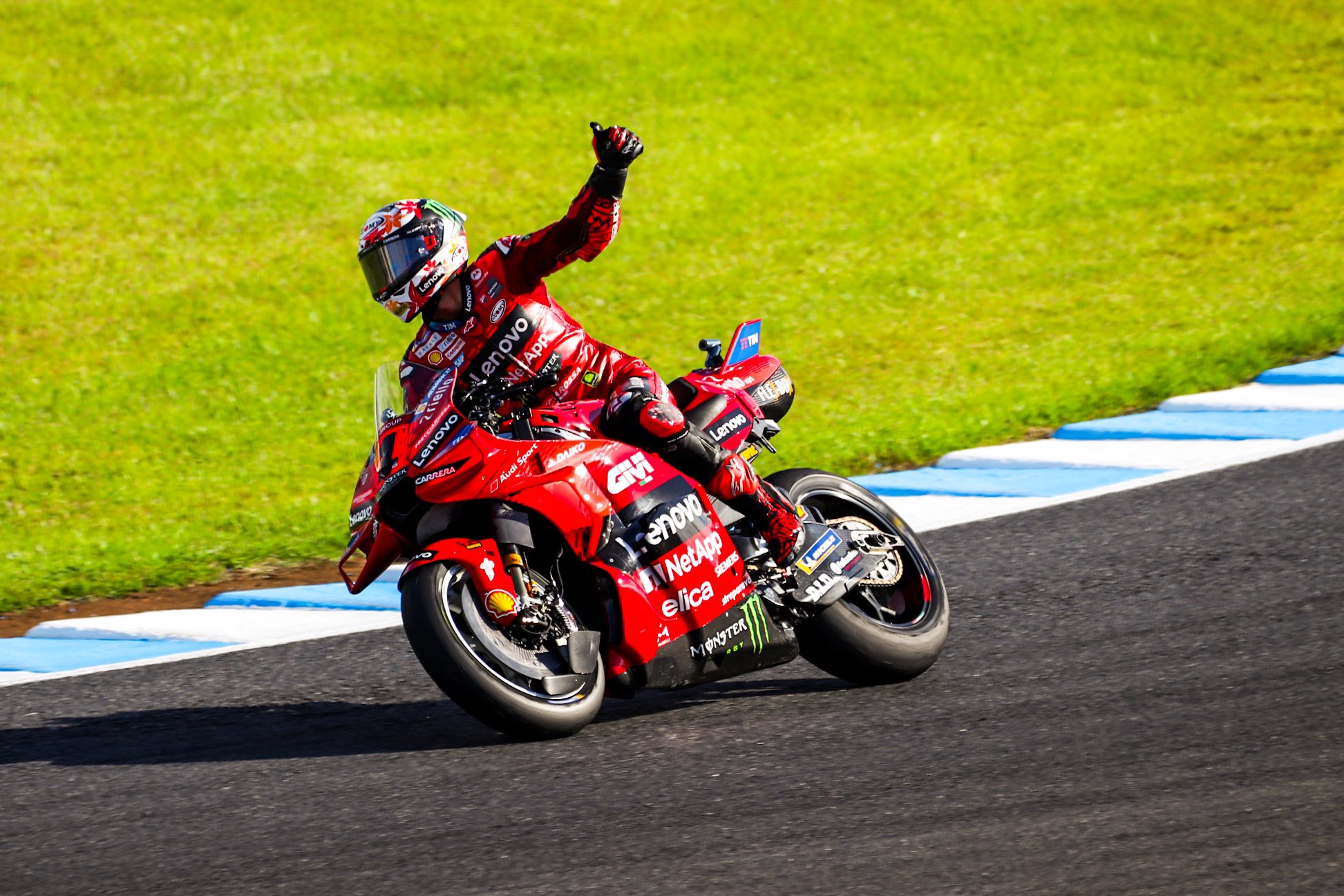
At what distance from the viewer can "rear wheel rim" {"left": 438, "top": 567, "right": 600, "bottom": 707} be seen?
4.84 metres

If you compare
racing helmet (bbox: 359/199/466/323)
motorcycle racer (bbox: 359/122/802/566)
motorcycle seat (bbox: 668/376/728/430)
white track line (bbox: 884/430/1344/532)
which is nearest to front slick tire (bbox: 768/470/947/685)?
motorcycle racer (bbox: 359/122/802/566)

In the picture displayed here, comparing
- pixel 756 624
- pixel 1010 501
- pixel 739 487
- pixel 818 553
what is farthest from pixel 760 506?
pixel 1010 501

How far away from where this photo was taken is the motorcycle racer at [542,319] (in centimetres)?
542

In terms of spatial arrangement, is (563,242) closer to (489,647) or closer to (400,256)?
(400,256)

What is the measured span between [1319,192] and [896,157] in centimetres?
404

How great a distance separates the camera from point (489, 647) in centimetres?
488

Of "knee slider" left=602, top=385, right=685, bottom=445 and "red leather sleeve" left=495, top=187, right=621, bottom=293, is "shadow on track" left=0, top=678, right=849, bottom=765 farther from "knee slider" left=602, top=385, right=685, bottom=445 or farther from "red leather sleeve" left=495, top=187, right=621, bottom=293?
"red leather sleeve" left=495, top=187, right=621, bottom=293

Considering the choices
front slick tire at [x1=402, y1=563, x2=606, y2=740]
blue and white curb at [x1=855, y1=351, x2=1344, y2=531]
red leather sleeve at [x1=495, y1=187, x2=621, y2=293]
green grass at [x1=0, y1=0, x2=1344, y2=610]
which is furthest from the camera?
green grass at [x1=0, y1=0, x2=1344, y2=610]

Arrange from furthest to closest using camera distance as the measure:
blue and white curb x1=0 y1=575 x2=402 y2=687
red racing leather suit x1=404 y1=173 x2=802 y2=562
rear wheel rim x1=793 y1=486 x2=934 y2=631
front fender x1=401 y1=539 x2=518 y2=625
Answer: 1. blue and white curb x1=0 y1=575 x2=402 y2=687
2. rear wheel rim x1=793 y1=486 x2=934 y2=631
3. red racing leather suit x1=404 y1=173 x2=802 y2=562
4. front fender x1=401 y1=539 x2=518 y2=625

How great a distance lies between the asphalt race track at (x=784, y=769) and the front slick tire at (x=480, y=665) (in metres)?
0.12

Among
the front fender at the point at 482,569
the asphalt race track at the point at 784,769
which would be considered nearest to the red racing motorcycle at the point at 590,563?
the front fender at the point at 482,569

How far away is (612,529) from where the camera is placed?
529 centimetres

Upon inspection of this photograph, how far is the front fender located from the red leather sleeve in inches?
43.7

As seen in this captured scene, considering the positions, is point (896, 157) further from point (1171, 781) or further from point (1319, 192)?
point (1171, 781)
